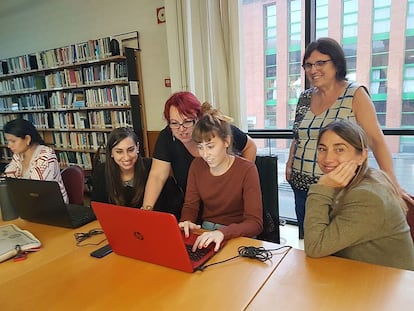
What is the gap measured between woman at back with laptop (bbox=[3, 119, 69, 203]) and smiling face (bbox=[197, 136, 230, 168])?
3.36 feet

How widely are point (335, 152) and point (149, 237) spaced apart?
0.73m

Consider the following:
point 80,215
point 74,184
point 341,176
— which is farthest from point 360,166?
point 74,184

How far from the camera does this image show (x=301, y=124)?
1.84 metres

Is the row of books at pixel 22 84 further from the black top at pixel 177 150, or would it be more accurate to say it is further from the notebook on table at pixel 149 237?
the notebook on table at pixel 149 237

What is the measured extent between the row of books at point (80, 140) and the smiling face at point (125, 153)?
7.32 ft

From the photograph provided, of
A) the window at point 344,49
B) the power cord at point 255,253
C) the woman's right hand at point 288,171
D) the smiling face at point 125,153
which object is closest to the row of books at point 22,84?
the window at point 344,49

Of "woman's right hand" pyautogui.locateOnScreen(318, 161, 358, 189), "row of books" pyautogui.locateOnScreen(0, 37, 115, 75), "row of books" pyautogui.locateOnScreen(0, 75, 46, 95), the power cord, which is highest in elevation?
"row of books" pyautogui.locateOnScreen(0, 37, 115, 75)

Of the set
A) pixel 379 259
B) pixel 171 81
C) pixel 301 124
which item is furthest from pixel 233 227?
pixel 171 81

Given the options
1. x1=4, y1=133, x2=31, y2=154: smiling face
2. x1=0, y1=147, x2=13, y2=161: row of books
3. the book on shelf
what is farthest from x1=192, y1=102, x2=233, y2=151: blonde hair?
x1=0, y1=147, x2=13, y2=161: row of books

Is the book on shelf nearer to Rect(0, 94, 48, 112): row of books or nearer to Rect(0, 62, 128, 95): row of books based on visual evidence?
Rect(0, 62, 128, 95): row of books

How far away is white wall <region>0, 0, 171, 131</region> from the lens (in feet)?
11.4

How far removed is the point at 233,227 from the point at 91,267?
545mm

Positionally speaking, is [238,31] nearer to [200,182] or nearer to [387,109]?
[387,109]

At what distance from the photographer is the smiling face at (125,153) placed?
1.72 metres
